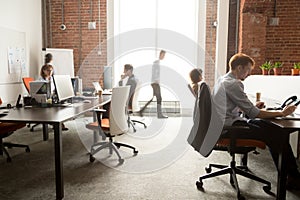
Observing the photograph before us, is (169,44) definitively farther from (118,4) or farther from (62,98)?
(62,98)

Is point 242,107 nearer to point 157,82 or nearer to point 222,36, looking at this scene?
point 157,82

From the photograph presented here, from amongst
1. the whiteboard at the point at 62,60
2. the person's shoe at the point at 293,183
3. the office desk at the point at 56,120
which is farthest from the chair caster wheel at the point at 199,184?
the whiteboard at the point at 62,60

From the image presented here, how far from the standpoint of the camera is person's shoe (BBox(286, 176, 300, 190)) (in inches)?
99.9

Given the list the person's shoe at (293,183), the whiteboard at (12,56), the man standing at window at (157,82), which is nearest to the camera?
the person's shoe at (293,183)

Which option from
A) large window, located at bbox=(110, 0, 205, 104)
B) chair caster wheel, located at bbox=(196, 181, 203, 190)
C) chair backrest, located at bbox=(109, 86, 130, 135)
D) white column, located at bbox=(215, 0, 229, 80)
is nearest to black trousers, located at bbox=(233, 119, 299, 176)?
chair caster wheel, located at bbox=(196, 181, 203, 190)

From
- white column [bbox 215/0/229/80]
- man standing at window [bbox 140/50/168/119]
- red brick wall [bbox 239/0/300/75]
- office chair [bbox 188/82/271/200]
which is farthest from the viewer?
man standing at window [bbox 140/50/168/119]

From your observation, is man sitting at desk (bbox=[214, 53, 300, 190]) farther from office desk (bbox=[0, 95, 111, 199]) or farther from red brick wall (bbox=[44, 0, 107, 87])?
red brick wall (bbox=[44, 0, 107, 87])

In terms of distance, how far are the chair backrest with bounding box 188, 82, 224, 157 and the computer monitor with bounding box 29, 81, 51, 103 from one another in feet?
6.42

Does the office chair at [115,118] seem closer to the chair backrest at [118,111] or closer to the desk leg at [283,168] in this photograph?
the chair backrest at [118,111]

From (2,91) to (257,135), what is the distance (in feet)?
15.6

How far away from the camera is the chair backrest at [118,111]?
303 cm

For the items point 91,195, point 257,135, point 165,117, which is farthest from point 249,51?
point 91,195

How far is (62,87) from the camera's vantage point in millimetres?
3436

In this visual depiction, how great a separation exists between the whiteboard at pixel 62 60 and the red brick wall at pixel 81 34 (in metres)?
0.29
